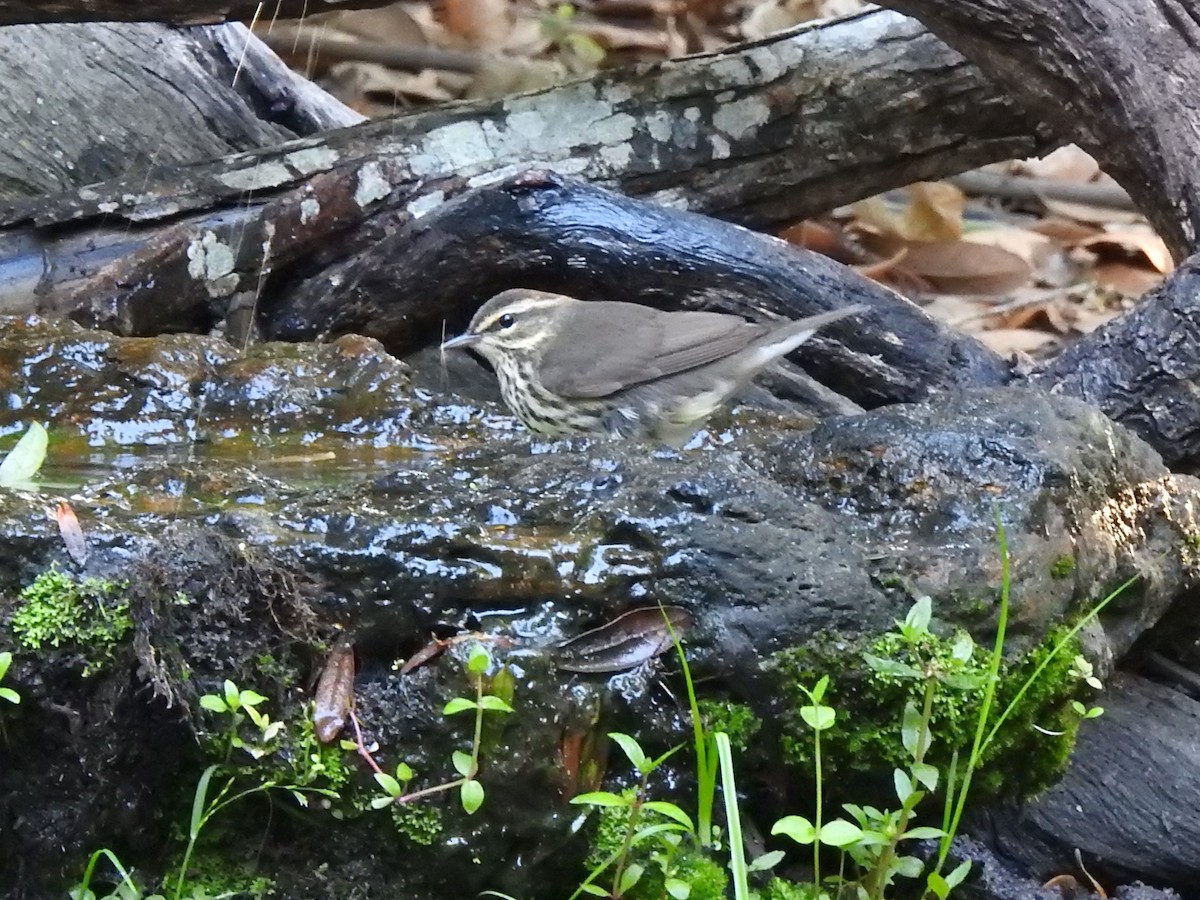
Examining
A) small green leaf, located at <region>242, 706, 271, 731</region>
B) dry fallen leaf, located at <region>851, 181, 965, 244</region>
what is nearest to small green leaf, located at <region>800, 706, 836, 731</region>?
small green leaf, located at <region>242, 706, 271, 731</region>

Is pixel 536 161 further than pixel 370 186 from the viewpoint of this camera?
Yes

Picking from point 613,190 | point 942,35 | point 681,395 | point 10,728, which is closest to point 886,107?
point 942,35

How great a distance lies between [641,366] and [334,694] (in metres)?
2.07

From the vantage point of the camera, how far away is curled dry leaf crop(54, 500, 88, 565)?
2479 mm

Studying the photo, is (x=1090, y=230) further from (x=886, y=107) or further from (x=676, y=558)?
(x=676, y=558)

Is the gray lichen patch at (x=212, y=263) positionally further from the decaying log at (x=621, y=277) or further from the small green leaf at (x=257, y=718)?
the small green leaf at (x=257, y=718)

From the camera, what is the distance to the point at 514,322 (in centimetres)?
468

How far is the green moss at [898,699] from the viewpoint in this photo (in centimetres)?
263

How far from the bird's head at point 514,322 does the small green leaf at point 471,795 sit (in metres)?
2.36

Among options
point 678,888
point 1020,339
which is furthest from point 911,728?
point 1020,339

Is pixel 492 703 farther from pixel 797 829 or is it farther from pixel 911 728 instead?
pixel 911 728

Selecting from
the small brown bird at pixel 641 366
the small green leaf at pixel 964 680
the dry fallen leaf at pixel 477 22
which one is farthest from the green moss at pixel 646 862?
the dry fallen leaf at pixel 477 22

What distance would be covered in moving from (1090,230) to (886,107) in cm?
365

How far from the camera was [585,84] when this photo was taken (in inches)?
216
